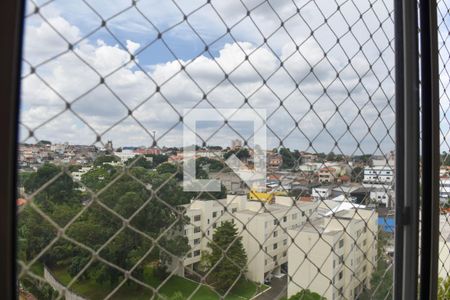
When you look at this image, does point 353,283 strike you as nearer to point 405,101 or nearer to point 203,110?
point 405,101

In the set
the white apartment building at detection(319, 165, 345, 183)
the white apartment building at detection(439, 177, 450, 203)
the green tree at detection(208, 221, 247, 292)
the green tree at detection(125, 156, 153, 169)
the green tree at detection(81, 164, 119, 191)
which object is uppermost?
the white apartment building at detection(439, 177, 450, 203)

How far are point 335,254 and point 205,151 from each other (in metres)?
0.52

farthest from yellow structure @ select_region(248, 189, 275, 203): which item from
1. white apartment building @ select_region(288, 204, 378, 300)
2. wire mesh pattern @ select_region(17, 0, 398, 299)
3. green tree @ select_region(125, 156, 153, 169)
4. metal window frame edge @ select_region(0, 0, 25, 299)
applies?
metal window frame edge @ select_region(0, 0, 25, 299)

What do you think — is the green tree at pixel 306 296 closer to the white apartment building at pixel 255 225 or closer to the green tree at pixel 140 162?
the white apartment building at pixel 255 225

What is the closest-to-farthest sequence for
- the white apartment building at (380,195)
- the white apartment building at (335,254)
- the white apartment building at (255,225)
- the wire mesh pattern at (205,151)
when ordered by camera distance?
the wire mesh pattern at (205,151), the white apartment building at (255,225), the white apartment building at (335,254), the white apartment building at (380,195)

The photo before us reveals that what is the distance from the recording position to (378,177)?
111 centimetres

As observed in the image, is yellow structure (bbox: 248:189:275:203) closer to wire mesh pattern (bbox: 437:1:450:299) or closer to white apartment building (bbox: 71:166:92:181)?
white apartment building (bbox: 71:166:92:181)

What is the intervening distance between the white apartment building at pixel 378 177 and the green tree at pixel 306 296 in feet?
1.16

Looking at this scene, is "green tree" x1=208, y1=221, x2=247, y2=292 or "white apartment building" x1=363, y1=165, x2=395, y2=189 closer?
"green tree" x1=208, y1=221, x2=247, y2=292

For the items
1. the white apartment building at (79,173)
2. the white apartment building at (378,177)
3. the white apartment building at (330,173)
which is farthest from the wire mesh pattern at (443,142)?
the white apartment building at (79,173)

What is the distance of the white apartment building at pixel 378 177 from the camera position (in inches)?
43.2

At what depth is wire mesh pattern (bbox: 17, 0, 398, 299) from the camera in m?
0.58

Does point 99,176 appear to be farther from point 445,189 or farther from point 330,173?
point 445,189

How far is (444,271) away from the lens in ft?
4.55
